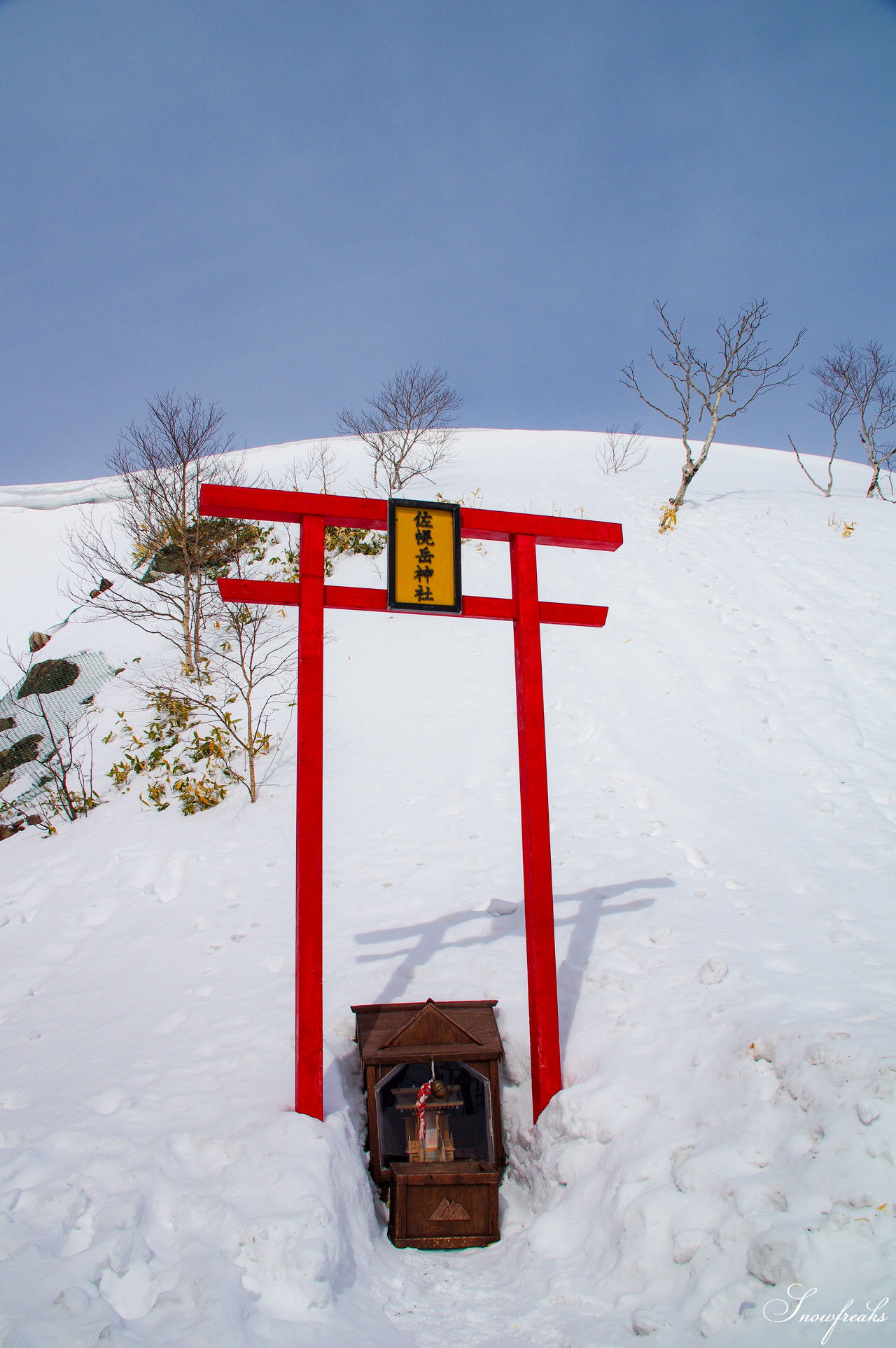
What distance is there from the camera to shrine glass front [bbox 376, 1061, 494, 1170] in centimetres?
424

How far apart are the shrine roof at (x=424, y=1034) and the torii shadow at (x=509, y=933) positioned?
627 millimetres

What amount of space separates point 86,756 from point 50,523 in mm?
18292

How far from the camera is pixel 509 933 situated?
579 centimetres

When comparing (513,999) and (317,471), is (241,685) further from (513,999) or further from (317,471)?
(317,471)

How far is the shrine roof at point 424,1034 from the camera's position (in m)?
4.12

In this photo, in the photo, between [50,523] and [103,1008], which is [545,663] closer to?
[103,1008]

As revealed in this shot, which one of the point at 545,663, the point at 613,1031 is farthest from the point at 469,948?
the point at 545,663

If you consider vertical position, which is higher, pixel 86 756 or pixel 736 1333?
pixel 86 756

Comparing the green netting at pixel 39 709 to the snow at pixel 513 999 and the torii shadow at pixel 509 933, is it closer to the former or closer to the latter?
the snow at pixel 513 999

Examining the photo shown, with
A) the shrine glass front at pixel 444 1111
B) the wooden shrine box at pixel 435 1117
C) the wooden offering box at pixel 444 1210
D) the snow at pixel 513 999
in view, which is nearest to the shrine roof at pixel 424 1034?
the wooden shrine box at pixel 435 1117

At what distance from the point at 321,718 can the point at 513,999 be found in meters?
2.61

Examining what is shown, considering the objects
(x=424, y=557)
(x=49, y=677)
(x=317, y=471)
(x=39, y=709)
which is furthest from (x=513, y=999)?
(x=317, y=471)

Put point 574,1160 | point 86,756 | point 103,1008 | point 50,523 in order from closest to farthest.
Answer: point 574,1160 < point 103,1008 < point 86,756 < point 50,523

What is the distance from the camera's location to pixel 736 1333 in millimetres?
2588
